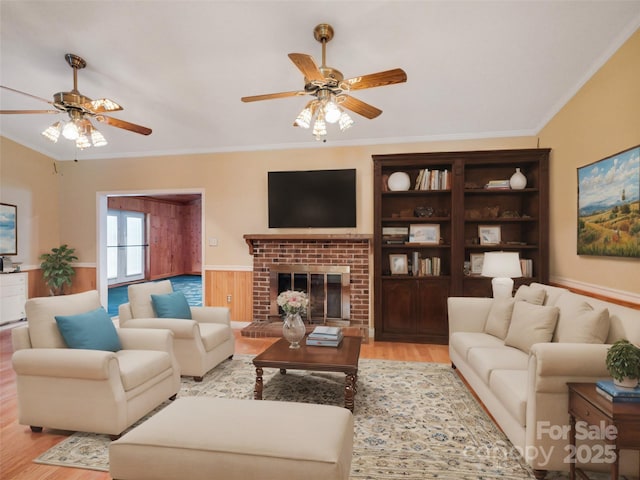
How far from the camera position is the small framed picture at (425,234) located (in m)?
4.58

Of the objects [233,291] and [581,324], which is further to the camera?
[233,291]

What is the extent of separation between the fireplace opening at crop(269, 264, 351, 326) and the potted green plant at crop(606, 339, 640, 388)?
10.7 feet

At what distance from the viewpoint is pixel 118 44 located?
10.2ft

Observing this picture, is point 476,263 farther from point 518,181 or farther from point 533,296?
point 533,296

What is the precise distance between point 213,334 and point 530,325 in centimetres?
275

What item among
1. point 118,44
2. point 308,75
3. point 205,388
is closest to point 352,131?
point 308,75

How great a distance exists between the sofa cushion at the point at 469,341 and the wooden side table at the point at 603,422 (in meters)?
1.07

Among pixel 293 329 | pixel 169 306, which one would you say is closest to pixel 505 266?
pixel 293 329

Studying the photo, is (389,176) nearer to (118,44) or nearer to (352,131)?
(352,131)

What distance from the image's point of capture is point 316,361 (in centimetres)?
261

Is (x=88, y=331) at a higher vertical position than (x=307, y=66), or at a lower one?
lower

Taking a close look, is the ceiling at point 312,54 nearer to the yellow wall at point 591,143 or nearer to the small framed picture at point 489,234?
the yellow wall at point 591,143

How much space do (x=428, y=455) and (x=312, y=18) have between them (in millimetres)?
3189

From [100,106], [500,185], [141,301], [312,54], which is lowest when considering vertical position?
[141,301]
